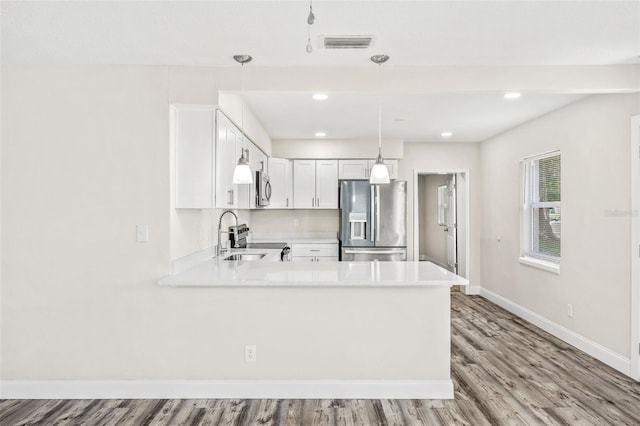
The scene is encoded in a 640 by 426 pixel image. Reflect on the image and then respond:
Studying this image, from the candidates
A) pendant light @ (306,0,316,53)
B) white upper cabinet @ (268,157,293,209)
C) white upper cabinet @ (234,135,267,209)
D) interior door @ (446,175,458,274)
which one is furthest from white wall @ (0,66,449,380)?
interior door @ (446,175,458,274)

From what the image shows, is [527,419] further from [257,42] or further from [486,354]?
[257,42]

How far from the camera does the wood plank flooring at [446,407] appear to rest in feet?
8.04

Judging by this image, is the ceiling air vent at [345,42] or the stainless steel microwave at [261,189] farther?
the stainless steel microwave at [261,189]

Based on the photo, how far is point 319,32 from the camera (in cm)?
229

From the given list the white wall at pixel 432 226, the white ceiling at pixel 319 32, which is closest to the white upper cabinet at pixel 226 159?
the white ceiling at pixel 319 32

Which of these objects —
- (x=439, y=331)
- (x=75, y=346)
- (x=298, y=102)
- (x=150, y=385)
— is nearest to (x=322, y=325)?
(x=439, y=331)

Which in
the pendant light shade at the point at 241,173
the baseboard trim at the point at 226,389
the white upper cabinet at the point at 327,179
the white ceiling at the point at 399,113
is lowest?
the baseboard trim at the point at 226,389

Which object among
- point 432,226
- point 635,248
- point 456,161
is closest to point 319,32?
point 635,248

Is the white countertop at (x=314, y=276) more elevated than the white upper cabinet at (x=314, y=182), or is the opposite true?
the white upper cabinet at (x=314, y=182)

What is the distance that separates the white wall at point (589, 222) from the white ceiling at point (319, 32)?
2.79ft

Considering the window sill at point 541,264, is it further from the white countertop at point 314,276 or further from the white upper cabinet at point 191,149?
the white upper cabinet at point 191,149

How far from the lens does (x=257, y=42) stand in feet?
8.04

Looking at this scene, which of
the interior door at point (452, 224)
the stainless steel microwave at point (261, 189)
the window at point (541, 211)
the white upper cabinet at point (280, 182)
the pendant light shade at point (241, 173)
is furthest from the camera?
the interior door at point (452, 224)

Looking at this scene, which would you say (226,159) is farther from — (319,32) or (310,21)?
(310,21)
